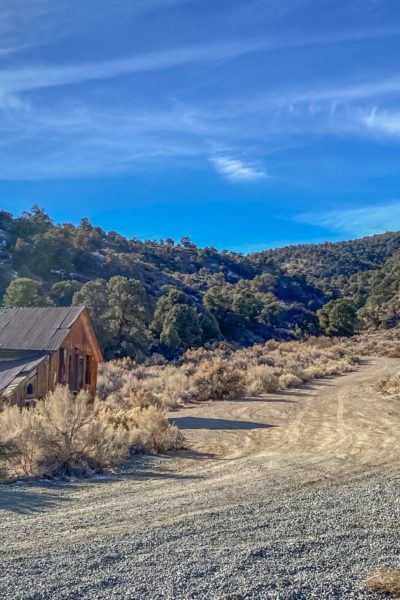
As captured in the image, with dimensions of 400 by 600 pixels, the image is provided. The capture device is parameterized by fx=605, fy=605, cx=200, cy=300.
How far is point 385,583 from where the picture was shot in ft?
15.9

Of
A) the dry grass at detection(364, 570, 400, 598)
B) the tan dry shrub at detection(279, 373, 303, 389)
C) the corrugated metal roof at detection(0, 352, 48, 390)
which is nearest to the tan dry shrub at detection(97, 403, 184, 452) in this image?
the corrugated metal roof at detection(0, 352, 48, 390)

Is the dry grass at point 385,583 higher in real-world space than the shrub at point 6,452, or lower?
lower

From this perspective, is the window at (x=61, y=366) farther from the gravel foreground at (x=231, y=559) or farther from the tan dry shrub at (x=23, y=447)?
the gravel foreground at (x=231, y=559)

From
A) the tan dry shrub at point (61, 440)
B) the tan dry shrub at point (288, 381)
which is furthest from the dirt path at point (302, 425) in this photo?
the tan dry shrub at point (61, 440)

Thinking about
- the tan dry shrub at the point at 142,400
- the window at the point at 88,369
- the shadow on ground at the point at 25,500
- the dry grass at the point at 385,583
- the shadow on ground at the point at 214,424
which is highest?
the window at the point at 88,369

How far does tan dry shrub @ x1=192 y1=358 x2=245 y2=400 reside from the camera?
85.7 feet

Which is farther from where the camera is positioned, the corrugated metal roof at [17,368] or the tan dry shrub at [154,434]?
the corrugated metal roof at [17,368]

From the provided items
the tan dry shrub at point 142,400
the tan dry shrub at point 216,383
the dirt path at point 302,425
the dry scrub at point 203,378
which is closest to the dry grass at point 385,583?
the dirt path at point 302,425

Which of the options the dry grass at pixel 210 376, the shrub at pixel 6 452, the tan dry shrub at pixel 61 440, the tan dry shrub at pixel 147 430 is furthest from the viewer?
the dry grass at pixel 210 376

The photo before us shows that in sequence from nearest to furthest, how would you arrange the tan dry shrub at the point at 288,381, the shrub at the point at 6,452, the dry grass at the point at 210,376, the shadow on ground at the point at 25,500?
the shadow on ground at the point at 25,500, the shrub at the point at 6,452, the dry grass at the point at 210,376, the tan dry shrub at the point at 288,381

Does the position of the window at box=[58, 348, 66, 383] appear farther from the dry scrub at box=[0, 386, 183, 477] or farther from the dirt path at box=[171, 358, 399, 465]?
the dry scrub at box=[0, 386, 183, 477]

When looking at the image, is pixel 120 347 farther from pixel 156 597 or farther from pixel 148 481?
pixel 156 597

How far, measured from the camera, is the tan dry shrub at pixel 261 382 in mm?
27520

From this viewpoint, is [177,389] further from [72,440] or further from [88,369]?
[72,440]
